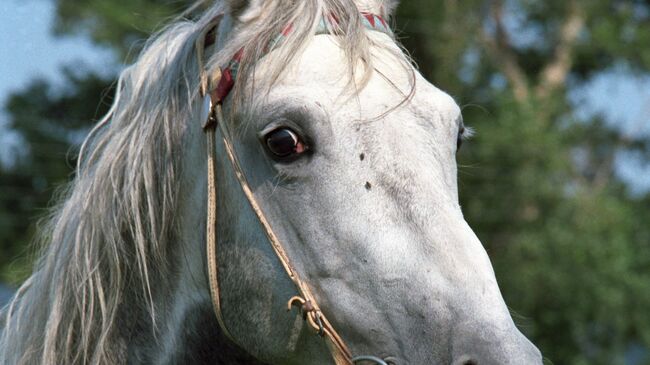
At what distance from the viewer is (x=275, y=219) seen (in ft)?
9.23

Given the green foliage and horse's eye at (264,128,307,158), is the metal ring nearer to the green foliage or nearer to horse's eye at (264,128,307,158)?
horse's eye at (264,128,307,158)

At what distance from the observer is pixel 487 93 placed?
63.8 feet

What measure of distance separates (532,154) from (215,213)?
51.3 feet

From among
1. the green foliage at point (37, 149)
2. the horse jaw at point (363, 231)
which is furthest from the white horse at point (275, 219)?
the green foliage at point (37, 149)

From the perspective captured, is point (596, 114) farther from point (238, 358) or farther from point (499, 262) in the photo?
point (238, 358)

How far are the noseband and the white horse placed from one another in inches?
0.8

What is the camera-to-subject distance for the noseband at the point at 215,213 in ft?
8.78

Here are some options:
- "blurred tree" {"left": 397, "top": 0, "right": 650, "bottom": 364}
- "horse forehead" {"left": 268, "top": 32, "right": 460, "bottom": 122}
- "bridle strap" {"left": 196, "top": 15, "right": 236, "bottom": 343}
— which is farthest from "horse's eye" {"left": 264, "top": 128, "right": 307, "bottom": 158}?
"blurred tree" {"left": 397, "top": 0, "right": 650, "bottom": 364}

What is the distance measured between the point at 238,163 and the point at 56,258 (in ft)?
2.35

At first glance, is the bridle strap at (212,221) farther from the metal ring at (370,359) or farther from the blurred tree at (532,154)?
the blurred tree at (532,154)

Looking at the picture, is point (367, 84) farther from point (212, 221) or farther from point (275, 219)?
point (212, 221)

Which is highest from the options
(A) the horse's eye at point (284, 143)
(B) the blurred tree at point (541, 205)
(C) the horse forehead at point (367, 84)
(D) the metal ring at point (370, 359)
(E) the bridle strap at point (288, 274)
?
(C) the horse forehead at point (367, 84)

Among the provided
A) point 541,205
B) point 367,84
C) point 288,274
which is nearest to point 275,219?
point 288,274

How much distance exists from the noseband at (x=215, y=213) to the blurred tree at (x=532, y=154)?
1259 cm
